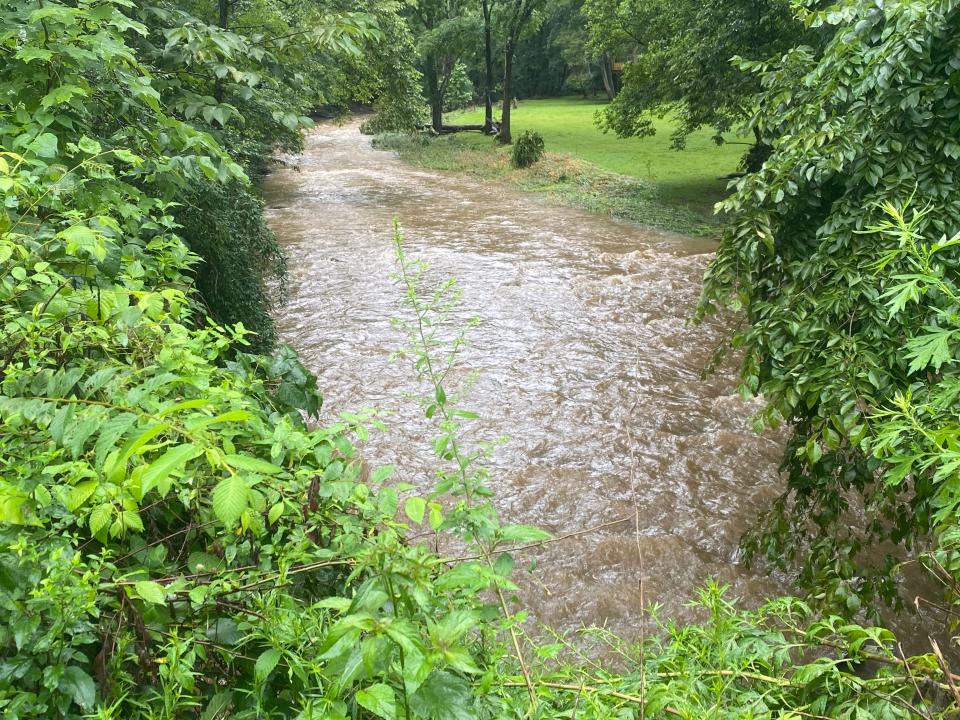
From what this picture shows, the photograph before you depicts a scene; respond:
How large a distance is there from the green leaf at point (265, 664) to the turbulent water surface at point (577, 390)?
3.11 ft

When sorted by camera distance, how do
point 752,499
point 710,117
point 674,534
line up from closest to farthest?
1. point 674,534
2. point 752,499
3. point 710,117

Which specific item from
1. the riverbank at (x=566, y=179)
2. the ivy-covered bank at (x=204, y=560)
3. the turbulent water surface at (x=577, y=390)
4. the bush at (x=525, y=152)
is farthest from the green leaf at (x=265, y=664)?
the bush at (x=525, y=152)

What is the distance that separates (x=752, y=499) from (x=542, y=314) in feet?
14.7

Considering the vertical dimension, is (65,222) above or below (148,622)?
above

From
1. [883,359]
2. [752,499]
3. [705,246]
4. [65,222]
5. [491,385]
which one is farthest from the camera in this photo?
[705,246]

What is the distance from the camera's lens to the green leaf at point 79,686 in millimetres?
1277

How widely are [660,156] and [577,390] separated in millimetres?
16346

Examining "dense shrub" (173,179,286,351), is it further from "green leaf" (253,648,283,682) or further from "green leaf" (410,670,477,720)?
"green leaf" (410,670,477,720)

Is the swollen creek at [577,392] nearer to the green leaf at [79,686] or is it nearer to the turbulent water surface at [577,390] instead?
the turbulent water surface at [577,390]

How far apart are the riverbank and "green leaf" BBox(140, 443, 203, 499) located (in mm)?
12418

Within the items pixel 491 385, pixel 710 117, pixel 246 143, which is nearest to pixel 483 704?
pixel 491 385

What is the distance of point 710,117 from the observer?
13.8m

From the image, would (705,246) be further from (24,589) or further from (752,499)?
(24,589)

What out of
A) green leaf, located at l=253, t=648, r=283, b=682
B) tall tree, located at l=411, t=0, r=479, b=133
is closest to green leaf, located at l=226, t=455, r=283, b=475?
green leaf, located at l=253, t=648, r=283, b=682
